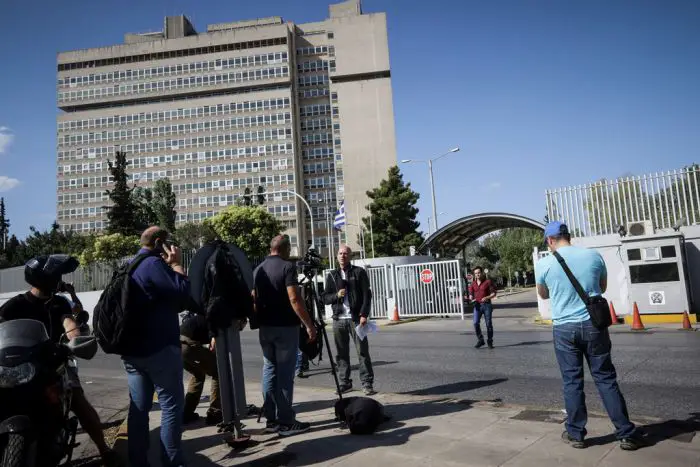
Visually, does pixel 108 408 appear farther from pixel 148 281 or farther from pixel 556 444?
pixel 556 444

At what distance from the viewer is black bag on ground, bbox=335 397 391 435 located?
482cm

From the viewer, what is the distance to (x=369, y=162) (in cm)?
8500

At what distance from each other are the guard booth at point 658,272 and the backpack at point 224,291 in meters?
14.0

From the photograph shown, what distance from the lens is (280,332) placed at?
16.8 feet

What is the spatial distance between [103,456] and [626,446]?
4396mm

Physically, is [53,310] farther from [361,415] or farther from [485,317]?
[485,317]

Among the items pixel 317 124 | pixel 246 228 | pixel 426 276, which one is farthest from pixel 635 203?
pixel 317 124

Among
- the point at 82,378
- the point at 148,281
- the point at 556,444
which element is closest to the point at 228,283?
the point at 148,281

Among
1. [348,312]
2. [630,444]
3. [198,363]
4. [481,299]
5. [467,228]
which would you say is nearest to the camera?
[630,444]

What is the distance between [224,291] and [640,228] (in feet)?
48.5

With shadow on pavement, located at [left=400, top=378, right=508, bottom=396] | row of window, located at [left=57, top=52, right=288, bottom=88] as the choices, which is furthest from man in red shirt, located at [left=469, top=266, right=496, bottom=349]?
row of window, located at [left=57, top=52, right=288, bottom=88]

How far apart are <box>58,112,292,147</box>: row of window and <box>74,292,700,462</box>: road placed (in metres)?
76.4

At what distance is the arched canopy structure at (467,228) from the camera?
82.5 ft

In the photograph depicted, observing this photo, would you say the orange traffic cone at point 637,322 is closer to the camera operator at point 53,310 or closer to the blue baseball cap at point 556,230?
the blue baseball cap at point 556,230
